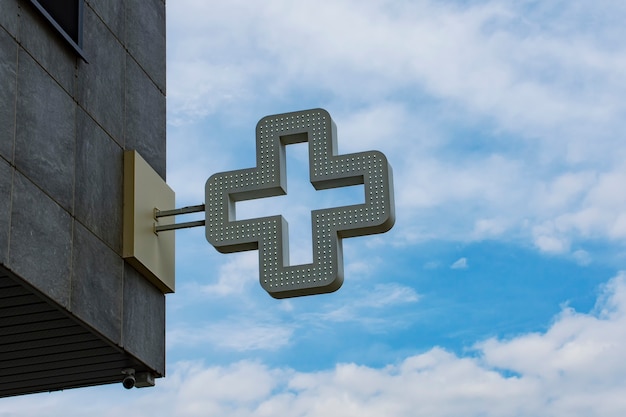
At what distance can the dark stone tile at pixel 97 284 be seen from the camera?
1580 cm

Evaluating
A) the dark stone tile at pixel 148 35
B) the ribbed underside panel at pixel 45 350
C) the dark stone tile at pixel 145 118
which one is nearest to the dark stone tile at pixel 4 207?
the ribbed underside panel at pixel 45 350

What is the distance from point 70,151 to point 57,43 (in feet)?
4.67

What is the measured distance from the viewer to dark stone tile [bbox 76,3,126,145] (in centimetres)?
1708

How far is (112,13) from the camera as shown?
728 inches

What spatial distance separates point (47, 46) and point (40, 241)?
8.72 ft

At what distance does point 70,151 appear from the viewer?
16141 mm

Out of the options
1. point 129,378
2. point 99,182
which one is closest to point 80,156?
point 99,182

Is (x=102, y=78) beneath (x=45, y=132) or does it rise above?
above

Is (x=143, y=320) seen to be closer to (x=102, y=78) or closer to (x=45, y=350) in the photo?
(x=45, y=350)

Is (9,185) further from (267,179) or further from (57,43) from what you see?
(267,179)

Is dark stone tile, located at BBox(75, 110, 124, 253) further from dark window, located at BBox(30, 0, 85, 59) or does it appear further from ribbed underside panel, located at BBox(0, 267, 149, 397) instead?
ribbed underside panel, located at BBox(0, 267, 149, 397)

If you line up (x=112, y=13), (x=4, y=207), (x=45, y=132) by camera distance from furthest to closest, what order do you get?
(x=112, y=13), (x=45, y=132), (x=4, y=207)

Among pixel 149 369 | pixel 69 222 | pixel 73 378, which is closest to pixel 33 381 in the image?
pixel 73 378

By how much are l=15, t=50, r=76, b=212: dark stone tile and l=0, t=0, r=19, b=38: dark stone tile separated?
33cm
